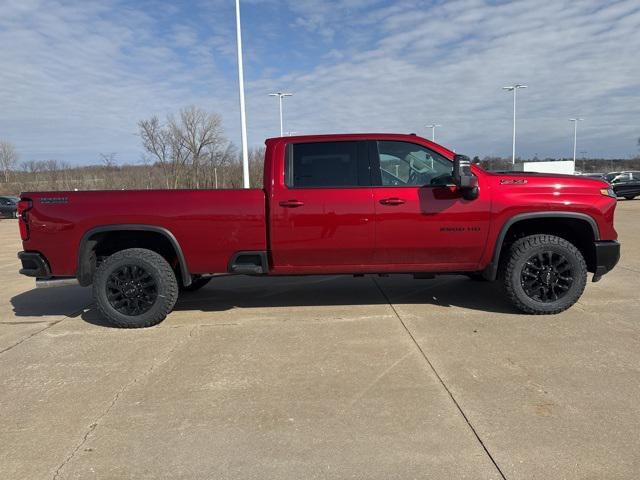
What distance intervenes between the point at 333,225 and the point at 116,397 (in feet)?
8.32

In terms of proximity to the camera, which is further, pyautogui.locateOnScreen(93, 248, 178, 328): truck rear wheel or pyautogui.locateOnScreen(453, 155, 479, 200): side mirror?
pyautogui.locateOnScreen(93, 248, 178, 328): truck rear wheel

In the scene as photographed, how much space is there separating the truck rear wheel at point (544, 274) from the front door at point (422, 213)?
1.41ft

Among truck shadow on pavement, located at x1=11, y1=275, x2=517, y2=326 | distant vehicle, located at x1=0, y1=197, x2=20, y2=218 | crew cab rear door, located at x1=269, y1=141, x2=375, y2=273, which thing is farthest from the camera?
distant vehicle, located at x1=0, y1=197, x2=20, y2=218

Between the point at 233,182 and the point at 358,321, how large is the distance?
Result: 123 ft

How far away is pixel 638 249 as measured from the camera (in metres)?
9.53

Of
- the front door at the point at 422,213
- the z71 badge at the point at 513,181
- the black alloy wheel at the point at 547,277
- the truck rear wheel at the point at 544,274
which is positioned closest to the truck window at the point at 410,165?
the front door at the point at 422,213

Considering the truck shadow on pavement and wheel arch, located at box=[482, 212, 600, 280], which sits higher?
wheel arch, located at box=[482, 212, 600, 280]

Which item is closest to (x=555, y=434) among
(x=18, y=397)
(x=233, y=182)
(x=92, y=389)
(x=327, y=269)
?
(x=327, y=269)

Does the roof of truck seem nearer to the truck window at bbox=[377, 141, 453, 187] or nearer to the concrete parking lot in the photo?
the truck window at bbox=[377, 141, 453, 187]

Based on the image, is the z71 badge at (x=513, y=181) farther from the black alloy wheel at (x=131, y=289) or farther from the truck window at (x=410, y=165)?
the black alloy wheel at (x=131, y=289)

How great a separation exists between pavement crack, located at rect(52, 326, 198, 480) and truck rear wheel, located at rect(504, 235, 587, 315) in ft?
11.3

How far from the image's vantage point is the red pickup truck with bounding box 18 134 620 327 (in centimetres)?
496

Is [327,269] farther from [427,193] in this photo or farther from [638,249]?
[638,249]

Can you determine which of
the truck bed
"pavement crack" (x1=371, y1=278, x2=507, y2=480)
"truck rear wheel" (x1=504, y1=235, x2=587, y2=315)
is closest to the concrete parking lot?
"pavement crack" (x1=371, y1=278, x2=507, y2=480)
